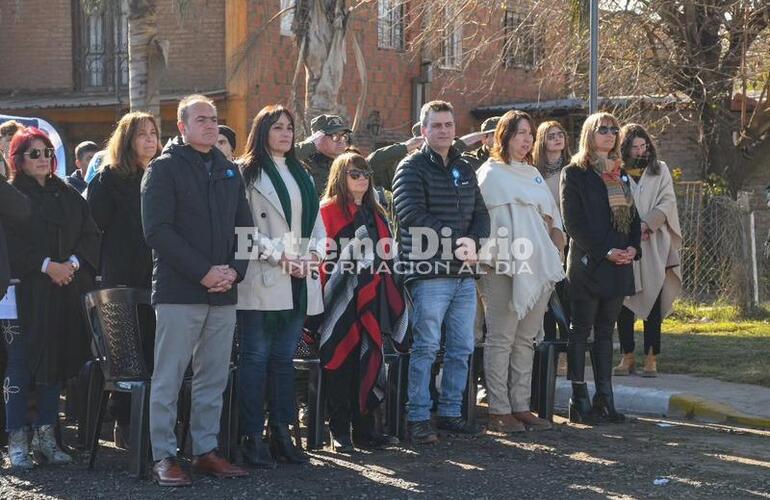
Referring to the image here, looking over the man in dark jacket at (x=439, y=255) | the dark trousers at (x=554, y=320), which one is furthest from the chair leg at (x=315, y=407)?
the dark trousers at (x=554, y=320)

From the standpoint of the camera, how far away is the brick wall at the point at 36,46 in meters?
21.3

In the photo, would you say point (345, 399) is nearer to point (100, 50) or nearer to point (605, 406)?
point (605, 406)

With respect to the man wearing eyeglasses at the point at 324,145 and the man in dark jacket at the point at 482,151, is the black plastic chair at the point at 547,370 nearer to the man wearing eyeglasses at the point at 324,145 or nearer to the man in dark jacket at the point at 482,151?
the man in dark jacket at the point at 482,151

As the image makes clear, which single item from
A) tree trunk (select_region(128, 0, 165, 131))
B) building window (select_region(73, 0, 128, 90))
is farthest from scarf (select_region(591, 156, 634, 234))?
building window (select_region(73, 0, 128, 90))

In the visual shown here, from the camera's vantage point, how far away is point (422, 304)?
771 cm

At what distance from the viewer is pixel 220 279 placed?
6.36 meters

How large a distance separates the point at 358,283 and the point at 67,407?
2672mm

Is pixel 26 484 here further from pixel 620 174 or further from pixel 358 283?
pixel 620 174

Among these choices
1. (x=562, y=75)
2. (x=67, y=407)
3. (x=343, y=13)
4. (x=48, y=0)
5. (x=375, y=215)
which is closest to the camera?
(x=375, y=215)

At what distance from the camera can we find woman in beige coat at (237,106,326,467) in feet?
22.6

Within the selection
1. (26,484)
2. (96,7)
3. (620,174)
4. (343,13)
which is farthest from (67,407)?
(96,7)

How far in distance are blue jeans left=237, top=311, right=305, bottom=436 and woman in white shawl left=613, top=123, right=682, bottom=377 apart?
389 cm

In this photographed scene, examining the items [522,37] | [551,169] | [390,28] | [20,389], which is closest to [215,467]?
[20,389]

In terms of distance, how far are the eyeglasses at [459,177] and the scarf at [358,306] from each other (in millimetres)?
636
